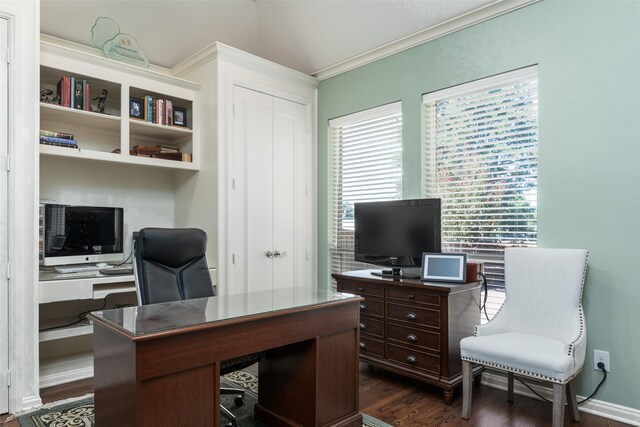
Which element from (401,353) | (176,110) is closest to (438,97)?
(401,353)

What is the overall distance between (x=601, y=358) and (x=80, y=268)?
376cm

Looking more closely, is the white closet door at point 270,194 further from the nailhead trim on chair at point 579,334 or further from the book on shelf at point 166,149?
the nailhead trim on chair at point 579,334

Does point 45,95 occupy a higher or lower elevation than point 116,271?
higher

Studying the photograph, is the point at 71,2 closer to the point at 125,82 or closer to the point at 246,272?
the point at 125,82

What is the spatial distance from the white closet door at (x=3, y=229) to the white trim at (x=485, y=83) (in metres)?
3.02

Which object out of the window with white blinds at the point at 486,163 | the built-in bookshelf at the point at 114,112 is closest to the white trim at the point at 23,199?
the built-in bookshelf at the point at 114,112

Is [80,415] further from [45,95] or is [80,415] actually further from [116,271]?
[45,95]

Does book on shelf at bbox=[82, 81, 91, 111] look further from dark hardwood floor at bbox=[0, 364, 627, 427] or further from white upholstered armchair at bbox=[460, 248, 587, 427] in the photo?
white upholstered armchair at bbox=[460, 248, 587, 427]

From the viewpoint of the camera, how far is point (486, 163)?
125 inches

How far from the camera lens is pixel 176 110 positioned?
3852 mm

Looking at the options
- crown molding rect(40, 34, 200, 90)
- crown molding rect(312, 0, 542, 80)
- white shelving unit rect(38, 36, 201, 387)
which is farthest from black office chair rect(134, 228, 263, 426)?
crown molding rect(312, 0, 542, 80)

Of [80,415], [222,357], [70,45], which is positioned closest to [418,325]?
[222,357]

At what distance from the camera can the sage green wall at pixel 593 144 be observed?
2502 millimetres

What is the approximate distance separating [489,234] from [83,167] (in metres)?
3.39
